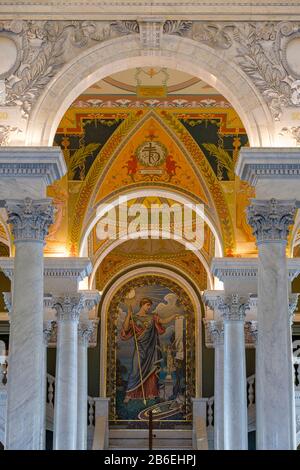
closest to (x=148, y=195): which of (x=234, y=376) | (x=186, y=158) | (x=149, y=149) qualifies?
(x=149, y=149)

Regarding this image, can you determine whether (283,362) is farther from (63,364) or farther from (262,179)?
(63,364)

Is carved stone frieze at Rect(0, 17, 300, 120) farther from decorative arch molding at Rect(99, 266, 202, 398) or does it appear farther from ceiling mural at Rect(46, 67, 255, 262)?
decorative arch molding at Rect(99, 266, 202, 398)

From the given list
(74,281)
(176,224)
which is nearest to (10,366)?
(74,281)

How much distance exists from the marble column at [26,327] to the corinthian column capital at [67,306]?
6136 mm

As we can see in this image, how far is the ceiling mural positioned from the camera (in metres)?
20.6

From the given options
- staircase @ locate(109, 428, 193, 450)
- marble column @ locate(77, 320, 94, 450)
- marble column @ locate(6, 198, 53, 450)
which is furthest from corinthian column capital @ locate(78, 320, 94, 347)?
marble column @ locate(6, 198, 53, 450)

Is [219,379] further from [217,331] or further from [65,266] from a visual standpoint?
[65,266]

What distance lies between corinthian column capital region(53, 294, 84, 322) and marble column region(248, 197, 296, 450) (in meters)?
6.83

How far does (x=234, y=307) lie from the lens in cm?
2031

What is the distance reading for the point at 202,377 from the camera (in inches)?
1120

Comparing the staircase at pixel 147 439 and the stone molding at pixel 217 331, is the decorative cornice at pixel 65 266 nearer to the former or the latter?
the stone molding at pixel 217 331

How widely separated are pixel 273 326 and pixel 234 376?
607 cm

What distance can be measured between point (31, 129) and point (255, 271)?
7159 millimetres

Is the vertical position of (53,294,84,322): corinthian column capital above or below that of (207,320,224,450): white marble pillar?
above
